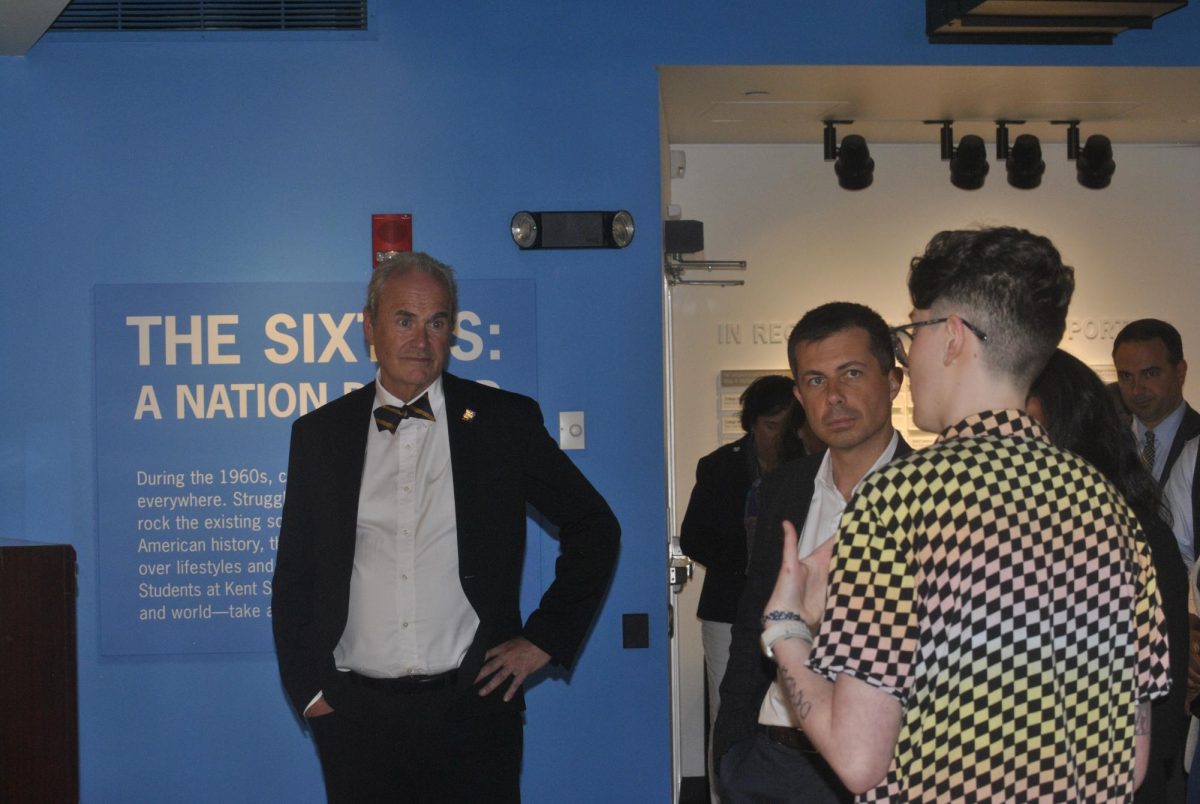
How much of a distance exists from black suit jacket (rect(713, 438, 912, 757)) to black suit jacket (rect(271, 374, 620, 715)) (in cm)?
43

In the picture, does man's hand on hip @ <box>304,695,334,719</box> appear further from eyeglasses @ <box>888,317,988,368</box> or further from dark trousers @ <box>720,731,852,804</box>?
eyeglasses @ <box>888,317,988,368</box>

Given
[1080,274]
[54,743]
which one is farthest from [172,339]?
[1080,274]

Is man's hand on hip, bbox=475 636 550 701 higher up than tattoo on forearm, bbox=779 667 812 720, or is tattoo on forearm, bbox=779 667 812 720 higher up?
tattoo on forearm, bbox=779 667 812 720

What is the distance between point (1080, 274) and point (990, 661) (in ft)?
18.8

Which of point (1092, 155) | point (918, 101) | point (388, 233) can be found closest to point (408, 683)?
point (388, 233)

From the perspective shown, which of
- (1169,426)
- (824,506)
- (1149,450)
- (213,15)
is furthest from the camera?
(1169,426)

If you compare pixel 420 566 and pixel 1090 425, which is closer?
pixel 1090 425

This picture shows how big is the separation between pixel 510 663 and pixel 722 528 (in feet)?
6.71

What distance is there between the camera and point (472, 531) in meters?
2.84

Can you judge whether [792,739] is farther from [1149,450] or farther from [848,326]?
[1149,450]

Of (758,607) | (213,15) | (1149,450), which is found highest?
(213,15)

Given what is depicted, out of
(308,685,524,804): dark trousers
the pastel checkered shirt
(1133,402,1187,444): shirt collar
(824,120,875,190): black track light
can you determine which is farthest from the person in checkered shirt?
(824,120,875,190): black track light

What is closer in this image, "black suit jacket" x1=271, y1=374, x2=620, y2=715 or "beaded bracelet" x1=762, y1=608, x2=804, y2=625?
"beaded bracelet" x1=762, y1=608, x2=804, y2=625

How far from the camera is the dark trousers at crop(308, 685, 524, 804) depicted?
2.73 metres
